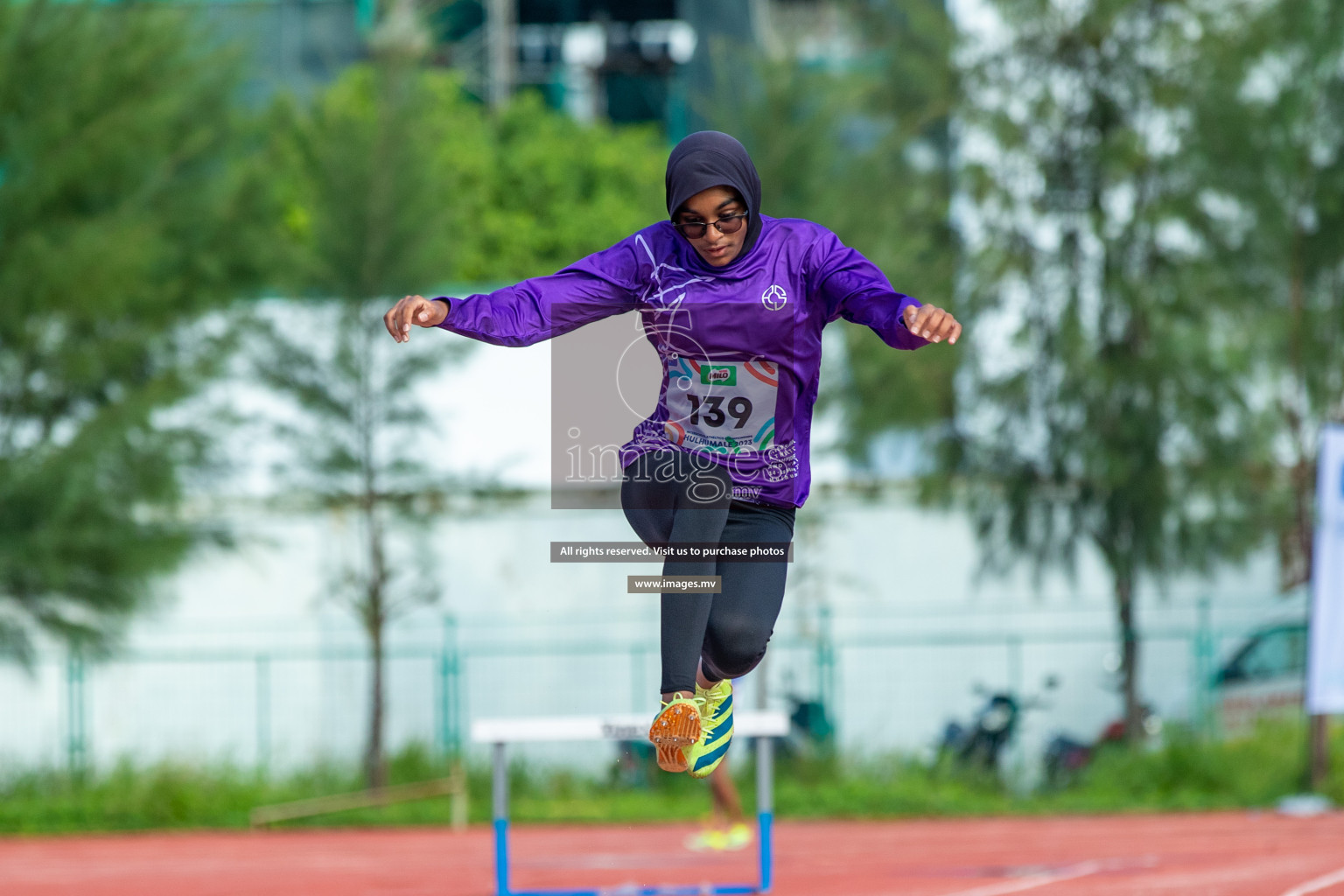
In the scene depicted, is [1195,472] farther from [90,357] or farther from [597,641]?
[90,357]

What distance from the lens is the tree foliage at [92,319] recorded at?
14.3 m

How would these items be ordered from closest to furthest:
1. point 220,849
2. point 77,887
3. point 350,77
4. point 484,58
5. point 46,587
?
point 77,887 → point 220,849 → point 46,587 → point 350,77 → point 484,58

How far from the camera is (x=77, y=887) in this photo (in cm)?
1011

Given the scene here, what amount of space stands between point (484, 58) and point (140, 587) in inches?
1154

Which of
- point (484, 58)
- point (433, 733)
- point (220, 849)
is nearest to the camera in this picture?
point (220, 849)

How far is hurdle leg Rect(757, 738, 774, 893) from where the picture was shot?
26.2 ft

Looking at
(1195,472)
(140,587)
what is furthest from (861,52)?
(140,587)

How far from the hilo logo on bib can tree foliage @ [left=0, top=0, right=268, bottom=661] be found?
1112 cm

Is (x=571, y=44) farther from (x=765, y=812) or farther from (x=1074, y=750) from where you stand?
(x=765, y=812)

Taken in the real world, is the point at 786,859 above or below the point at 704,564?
below

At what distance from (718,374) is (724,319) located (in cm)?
18

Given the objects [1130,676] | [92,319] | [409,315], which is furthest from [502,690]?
[409,315]

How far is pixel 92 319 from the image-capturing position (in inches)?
584

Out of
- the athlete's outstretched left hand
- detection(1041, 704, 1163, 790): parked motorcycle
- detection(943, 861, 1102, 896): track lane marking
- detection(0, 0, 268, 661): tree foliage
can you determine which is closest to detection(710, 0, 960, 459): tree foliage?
detection(1041, 704, 1163, 790): parked motorcycle
